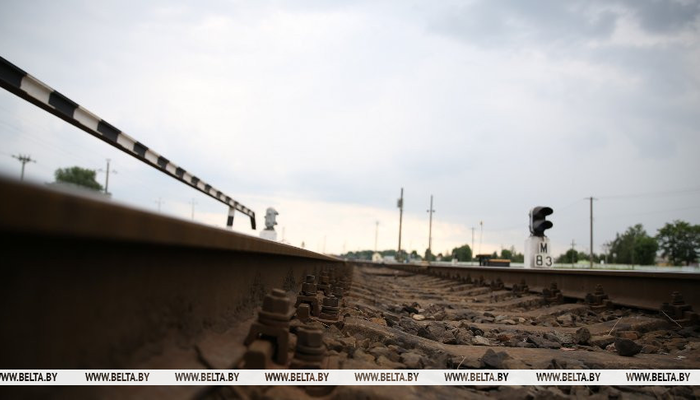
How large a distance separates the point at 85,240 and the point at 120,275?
6.8 inches

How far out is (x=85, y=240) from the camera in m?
1.04

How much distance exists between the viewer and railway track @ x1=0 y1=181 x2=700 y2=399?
0.90 meters

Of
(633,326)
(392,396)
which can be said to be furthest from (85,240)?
(633,326)

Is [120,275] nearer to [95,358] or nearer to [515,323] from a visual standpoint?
[95,358]

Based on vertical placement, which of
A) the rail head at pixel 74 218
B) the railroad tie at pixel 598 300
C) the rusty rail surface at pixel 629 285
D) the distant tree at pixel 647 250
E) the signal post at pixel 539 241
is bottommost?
the railroad tie at pixel 598 300

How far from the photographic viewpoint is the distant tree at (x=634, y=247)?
342 ft

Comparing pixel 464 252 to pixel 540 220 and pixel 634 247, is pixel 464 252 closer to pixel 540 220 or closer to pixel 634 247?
pixel 634 247

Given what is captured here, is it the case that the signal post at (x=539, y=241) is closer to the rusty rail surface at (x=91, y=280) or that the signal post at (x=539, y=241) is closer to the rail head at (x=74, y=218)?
the rusty rail surface at (x=91, y=280)

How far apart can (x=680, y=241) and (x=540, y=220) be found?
11269 centimetres

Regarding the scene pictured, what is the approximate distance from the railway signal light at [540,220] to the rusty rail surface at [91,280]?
11.8 m

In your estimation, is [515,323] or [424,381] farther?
[515,323]

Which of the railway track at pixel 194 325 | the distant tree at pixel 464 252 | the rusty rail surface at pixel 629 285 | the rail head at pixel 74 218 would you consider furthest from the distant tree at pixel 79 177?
the distant tree at pixel 464 252

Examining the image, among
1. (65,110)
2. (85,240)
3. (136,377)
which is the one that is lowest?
(136,377)

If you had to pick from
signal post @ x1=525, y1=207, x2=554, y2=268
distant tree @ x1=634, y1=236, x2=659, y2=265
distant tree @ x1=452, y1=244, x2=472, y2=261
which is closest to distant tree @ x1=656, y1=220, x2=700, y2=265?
distant tree @ x1=634, y1=236, x2=659, y2=265
